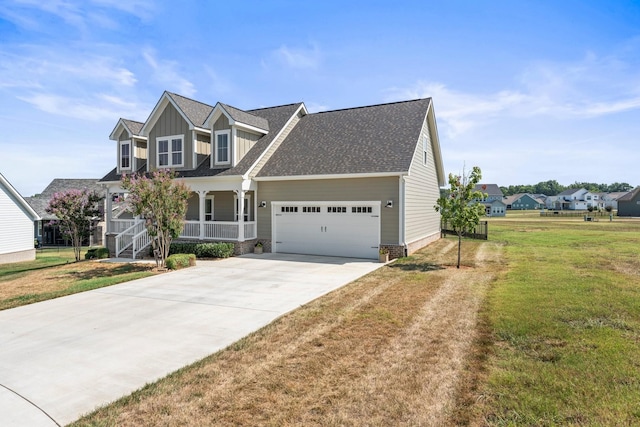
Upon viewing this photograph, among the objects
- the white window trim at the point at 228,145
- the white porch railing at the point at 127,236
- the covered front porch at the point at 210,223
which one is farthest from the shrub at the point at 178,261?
the white window trim at the point at 228,145

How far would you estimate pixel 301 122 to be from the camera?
21.5 metres

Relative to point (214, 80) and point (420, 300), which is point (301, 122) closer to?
point (214, 80)

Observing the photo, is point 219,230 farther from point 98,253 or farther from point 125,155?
point 125,155

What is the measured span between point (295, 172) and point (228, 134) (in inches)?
172

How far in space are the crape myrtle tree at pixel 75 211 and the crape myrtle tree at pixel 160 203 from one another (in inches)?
270

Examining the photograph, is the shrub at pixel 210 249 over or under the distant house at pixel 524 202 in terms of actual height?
under

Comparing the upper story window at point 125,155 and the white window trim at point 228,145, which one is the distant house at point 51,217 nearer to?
the upper story window at point 125,155

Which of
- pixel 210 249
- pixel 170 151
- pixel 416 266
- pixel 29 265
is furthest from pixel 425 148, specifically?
pixel 29 265

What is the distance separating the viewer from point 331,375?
4.82 m

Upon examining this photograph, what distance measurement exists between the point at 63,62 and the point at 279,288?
12.8 metres

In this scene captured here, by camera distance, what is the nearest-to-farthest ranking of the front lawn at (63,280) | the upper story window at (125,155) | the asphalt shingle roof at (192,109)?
the front lawn at (63,280) → the asphalt shingle roof at (192,109) → the upper story window at (125,155)

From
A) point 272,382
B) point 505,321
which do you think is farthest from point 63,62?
point 505,321

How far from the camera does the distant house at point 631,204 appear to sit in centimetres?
6157

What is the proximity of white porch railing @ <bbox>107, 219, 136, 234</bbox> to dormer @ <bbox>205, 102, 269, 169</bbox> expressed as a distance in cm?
584
